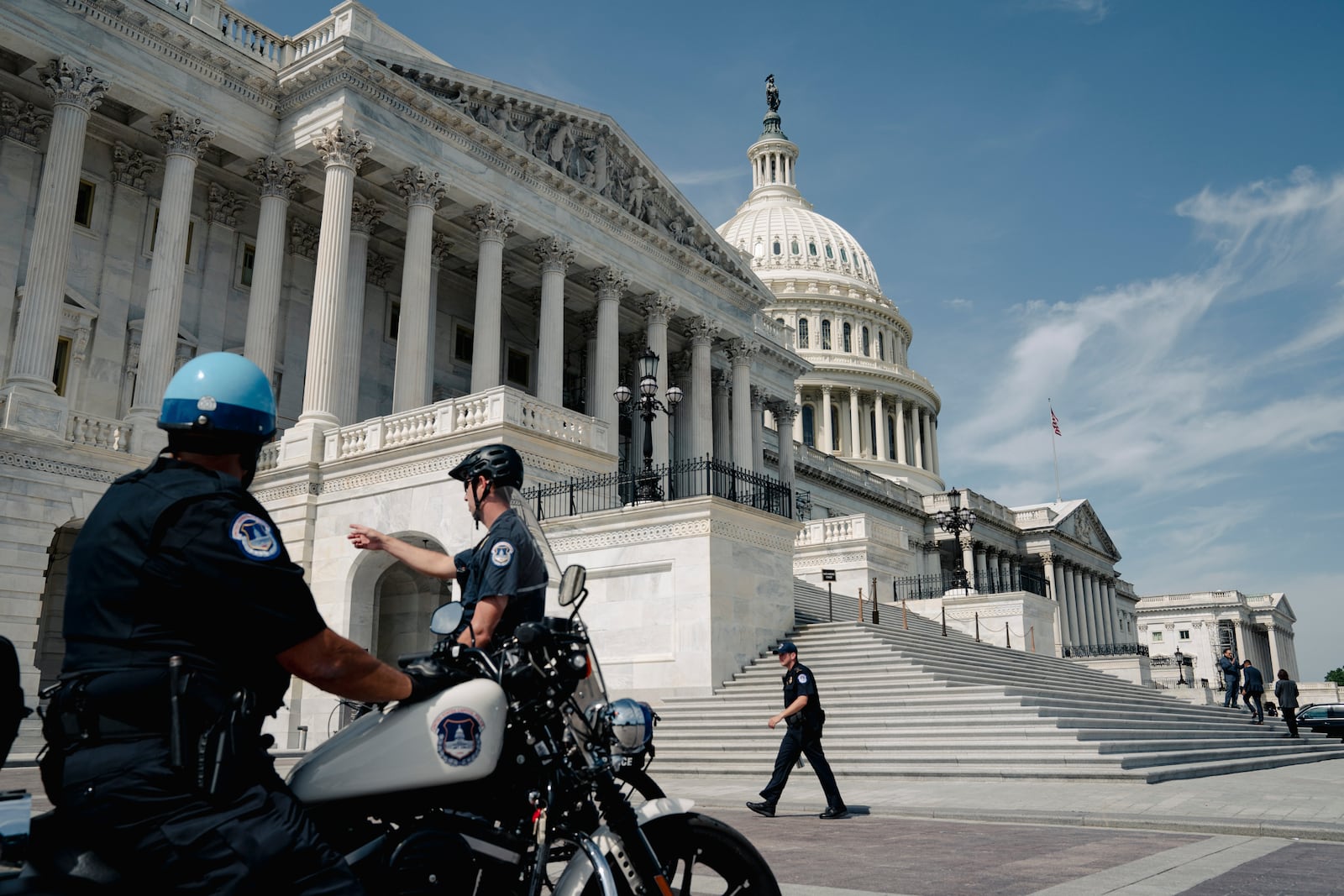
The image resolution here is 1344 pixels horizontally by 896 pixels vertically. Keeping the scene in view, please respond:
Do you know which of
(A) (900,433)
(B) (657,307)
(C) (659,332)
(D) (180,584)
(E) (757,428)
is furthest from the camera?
(A) (900,433)

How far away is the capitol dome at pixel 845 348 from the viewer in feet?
306

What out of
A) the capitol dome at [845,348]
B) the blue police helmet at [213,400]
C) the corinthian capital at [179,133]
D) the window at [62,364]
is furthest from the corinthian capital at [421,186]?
the capitol dome at [845,348]

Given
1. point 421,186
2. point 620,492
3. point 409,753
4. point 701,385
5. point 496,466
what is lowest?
point 409,753

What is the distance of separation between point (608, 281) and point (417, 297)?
932 cm

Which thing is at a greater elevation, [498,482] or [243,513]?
[498,482]

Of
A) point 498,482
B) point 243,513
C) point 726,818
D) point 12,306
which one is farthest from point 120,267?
point 243,513

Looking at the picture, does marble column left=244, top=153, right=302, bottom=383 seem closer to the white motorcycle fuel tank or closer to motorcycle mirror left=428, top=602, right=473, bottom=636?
motorcycle mirror left=428, top=602, right=473, bottom=636

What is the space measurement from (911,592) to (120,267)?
107 ft

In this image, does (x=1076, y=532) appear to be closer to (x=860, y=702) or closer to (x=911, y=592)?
(x=911, y=592)

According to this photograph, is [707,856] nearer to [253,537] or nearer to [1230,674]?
[253,537]

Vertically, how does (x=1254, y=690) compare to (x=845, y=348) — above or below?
below

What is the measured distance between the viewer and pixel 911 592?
45156mm

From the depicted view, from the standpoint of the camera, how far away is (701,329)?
139 ft

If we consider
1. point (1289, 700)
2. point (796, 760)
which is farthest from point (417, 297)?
point (1289, 700)
